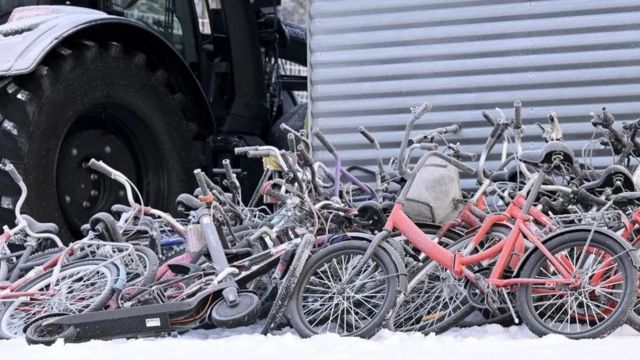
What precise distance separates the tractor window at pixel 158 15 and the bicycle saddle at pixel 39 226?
2183 mm

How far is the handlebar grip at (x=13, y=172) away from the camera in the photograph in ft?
17.1

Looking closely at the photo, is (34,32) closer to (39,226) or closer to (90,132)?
(90,132)

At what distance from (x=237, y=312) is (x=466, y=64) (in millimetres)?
2817

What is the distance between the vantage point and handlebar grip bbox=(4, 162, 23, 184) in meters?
5.23

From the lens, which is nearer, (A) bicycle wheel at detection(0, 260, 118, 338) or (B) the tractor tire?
(A) bicycle wheel at detection(0, 260, 118, 338)

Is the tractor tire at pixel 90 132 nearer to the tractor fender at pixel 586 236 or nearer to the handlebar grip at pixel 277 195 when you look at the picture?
the handlebar grip at pixel 277 195

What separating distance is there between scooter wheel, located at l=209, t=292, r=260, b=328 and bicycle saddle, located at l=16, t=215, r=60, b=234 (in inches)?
48.3

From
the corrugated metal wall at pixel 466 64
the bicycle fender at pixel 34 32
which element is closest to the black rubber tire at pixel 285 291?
the bicycle fender at pixel 34 32

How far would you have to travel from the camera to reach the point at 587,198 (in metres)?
5.09

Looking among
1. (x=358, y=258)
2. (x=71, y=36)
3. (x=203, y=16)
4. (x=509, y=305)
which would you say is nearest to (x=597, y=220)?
(x=509, y=305)

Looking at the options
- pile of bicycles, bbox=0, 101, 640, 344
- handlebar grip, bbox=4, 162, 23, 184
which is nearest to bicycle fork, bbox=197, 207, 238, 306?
pile of bicycles, bbox=0, 101, 640, 344

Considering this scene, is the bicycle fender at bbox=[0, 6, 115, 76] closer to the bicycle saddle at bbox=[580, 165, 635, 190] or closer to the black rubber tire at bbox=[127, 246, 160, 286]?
the black rubber tire at bbox=[127, 246, 160, 286]

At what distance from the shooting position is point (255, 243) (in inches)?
207

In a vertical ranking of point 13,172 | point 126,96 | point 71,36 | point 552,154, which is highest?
point 71,36
